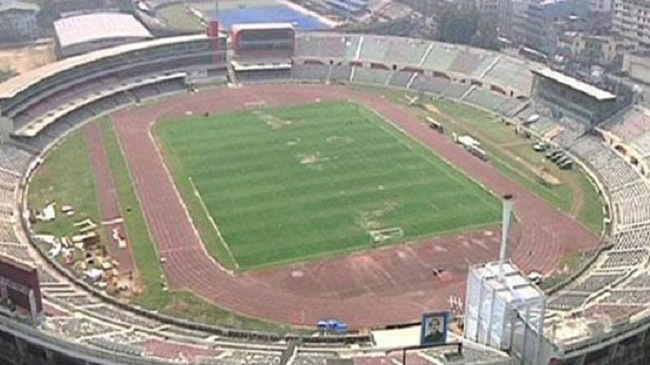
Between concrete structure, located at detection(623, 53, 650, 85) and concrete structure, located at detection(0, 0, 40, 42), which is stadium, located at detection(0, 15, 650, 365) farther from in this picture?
concrete structure, located at detection(0, 0, 40, 42)

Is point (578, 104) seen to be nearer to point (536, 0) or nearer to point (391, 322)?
point (391, 322)

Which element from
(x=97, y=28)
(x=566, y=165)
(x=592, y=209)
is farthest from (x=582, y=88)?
(x=97, y=28)

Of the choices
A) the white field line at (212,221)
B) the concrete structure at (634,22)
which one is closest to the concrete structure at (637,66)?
the concrete structure at (634,22)

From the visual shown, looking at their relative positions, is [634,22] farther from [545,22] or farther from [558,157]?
[558,157]

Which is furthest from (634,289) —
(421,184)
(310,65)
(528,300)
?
(310,65)

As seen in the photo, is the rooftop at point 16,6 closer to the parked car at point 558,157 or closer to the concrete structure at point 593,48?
the concrete structure at point 593,48

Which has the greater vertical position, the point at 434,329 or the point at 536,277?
the point at 434,329
